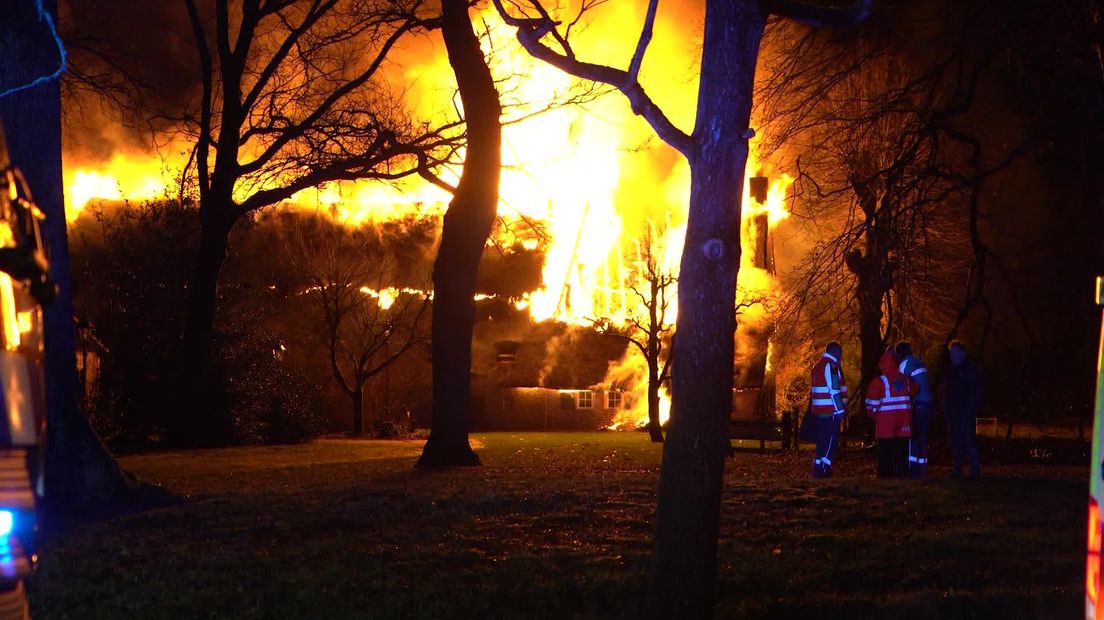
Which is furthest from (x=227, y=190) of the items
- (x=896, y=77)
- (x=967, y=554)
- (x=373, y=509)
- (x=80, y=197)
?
(x=967, y=554)

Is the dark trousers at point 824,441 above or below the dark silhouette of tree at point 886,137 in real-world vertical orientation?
below

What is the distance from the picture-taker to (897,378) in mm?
14914

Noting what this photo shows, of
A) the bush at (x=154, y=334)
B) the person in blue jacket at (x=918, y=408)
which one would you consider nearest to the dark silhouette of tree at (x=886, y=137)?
A: the person in blue jacket at (x=918, y=408)

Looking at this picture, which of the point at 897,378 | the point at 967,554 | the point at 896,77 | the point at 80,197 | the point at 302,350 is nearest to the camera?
the point at 967,554

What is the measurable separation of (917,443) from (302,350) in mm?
33067

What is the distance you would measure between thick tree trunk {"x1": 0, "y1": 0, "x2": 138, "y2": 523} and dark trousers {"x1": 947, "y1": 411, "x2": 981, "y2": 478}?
10.5m

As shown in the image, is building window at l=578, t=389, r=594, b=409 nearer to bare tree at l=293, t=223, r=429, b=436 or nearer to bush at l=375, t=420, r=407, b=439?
bare tree at l=293, t=223, r=429, b=436

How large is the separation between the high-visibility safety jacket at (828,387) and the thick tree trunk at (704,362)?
8.52m

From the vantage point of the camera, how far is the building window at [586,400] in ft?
164

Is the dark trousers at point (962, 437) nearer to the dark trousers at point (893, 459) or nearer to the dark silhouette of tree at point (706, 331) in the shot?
the dark trousers at point (893, 459)

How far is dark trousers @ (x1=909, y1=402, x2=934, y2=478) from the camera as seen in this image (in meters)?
15.4

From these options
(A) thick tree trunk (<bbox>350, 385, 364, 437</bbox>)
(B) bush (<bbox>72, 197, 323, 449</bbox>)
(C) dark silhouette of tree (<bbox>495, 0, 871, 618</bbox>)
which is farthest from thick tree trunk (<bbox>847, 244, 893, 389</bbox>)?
(A) thick tree trunk (<bbox>350, 385, 364, 437</bbox>)

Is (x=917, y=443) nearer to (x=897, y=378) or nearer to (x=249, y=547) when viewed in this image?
(x=897, y=378)

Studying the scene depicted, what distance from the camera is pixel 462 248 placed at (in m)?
19.2
